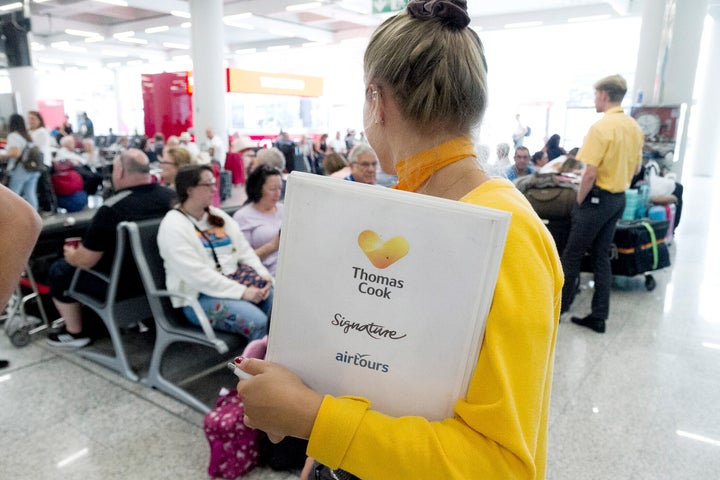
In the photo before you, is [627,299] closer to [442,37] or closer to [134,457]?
[134,457]

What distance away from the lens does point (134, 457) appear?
2.28 m

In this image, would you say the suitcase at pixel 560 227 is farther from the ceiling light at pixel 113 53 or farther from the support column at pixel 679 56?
the ceiling light at pixel 113 53

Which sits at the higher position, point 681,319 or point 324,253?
point 324,253

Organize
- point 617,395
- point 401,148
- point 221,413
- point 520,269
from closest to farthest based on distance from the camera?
point 520,269, point 401,148, point 221,413, point 617,395

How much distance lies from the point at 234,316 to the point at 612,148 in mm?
2733

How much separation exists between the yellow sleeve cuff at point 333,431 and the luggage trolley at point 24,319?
3.32 meters

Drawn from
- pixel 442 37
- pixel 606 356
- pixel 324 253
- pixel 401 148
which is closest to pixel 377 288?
pixel 324 253

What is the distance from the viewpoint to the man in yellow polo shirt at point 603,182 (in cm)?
350

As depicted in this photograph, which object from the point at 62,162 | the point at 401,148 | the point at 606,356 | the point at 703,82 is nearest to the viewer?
the point at 401,148

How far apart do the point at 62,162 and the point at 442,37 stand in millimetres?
8429

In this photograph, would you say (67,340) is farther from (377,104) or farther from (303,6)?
(303,6)

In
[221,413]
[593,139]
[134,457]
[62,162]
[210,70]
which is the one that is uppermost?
[210,70]

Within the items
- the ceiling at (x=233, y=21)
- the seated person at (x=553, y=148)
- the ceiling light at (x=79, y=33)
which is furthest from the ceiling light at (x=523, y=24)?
the ceiling light at (x=79, y=33)

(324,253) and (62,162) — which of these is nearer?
(324,253)
